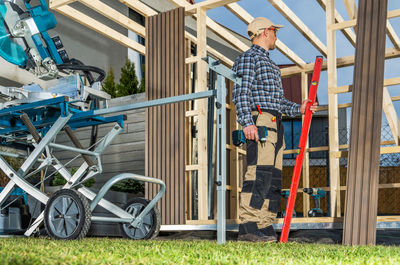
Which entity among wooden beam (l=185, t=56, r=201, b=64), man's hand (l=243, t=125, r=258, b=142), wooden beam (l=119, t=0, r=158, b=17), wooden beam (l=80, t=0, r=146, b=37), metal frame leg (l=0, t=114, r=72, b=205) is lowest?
metal frame leg (l=0, t=114, r=72, b=205)

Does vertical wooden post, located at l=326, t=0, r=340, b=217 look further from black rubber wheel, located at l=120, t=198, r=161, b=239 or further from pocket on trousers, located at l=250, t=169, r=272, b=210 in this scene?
black rubber wheel, located at l=120, t=198, r=161, b=239

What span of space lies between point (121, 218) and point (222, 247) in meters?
1.11

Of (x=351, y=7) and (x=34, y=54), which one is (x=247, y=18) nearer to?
(x=351, y=7)

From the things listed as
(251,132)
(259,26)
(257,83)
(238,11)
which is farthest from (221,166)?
(238,11)

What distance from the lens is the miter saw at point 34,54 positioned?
3346mm

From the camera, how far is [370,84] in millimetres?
3307

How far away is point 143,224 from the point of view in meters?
3.59

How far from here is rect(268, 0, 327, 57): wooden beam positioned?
16.0 feet

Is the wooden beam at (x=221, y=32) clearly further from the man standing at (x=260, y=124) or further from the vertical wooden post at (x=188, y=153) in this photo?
the man standing at (x=260, y=124)

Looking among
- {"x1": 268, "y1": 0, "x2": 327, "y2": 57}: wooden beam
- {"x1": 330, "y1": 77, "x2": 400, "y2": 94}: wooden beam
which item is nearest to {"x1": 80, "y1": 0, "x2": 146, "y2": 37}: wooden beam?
{"x1": 268, "y1": 0, "x2": 327, "y2": 57}: wooden beam

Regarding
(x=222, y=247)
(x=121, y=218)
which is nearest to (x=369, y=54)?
(x=222, y=247)

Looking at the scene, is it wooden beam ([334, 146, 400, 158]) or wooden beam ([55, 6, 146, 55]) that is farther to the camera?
wooden beam ([55, 6, 146, 55])

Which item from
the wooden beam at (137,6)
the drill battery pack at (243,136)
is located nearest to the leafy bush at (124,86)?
the wooden beam at (137,6)

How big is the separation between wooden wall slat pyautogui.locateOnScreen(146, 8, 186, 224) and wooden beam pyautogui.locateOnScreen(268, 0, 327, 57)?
937mm
